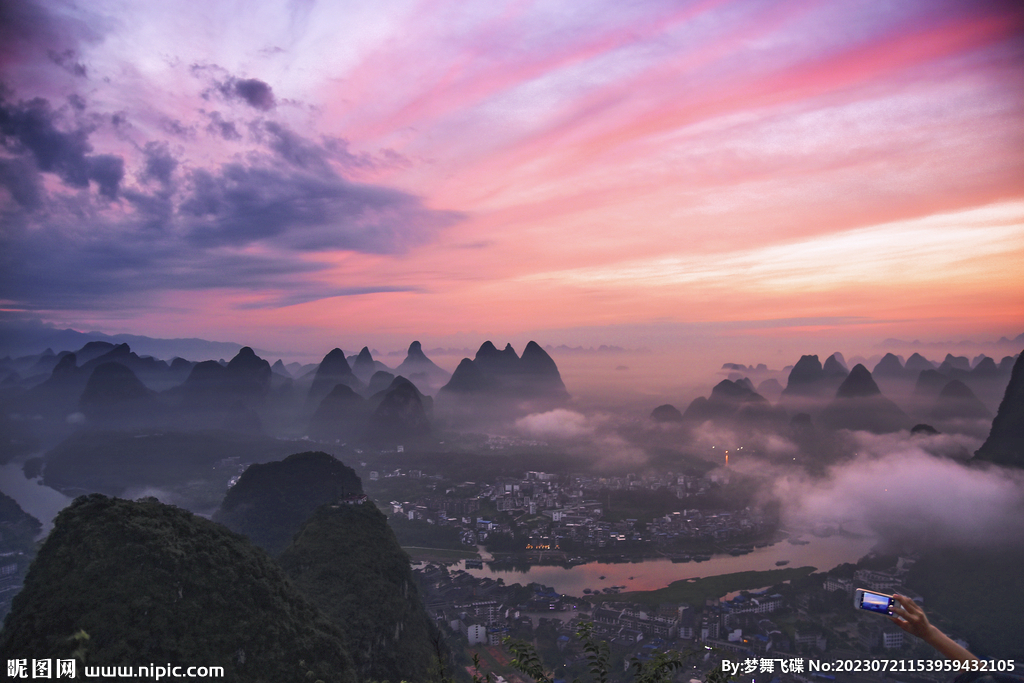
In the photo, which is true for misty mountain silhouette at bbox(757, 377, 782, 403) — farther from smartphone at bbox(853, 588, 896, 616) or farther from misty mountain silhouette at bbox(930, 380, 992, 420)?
smartphone at bbox(853, 588, 896, 616)

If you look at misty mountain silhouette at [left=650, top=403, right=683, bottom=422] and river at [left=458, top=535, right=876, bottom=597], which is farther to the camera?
misty mountain silhouette at [left=650, top=403, right=683, bottom=422]

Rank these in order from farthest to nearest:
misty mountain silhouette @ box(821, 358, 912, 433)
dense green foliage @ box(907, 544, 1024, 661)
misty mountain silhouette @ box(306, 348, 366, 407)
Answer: misty mountain silhouette @ box(306, 348, 366, 407)
misty mountain silhouette @ box(821, 358, 912, 433)
dense green foliage @ box(907, 544, 1024, 661)

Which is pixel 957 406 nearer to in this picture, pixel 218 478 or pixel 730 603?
pixel 730 603

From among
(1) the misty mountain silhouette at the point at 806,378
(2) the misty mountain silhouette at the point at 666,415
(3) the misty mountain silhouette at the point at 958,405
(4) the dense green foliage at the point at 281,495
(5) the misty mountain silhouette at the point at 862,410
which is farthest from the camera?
(1) the misty mountain silhouette at the point at 806,378

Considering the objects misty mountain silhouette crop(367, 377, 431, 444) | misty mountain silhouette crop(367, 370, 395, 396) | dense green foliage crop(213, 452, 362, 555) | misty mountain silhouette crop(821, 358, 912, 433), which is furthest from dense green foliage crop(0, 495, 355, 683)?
misty mountain silhouette crop(367, 370, 395, 396)

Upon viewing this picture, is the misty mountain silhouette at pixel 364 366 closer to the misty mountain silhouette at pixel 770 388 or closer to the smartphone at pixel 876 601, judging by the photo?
the misty mountain silhouette at pixel 770 388

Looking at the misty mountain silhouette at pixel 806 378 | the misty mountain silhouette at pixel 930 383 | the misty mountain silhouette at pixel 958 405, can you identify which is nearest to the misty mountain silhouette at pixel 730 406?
the misty mountain silhouette at pixel 806 378

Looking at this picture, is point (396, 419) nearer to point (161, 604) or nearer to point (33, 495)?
point (33, 495)
